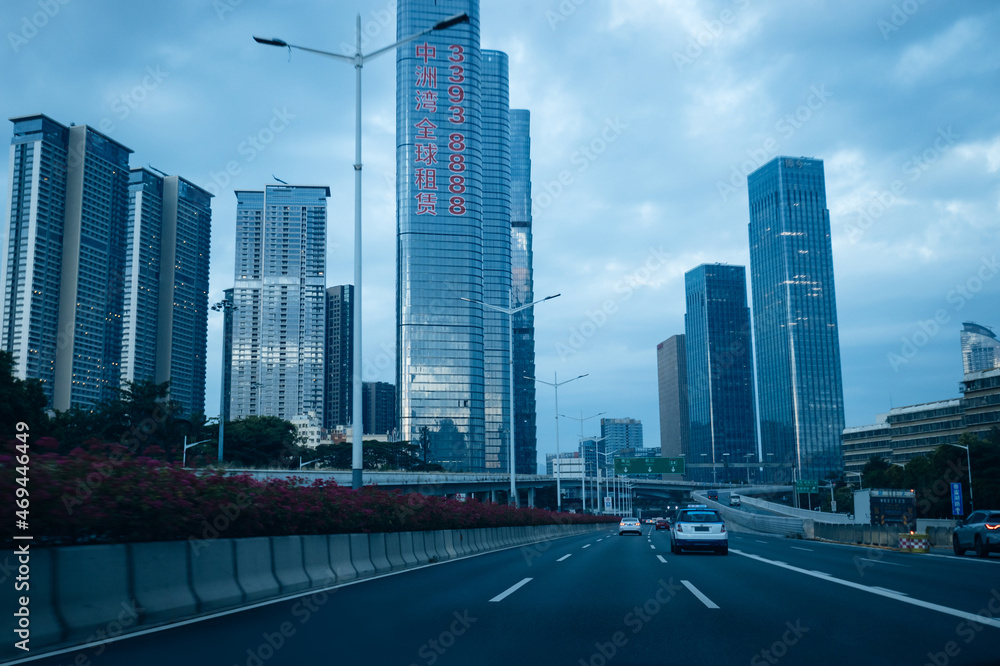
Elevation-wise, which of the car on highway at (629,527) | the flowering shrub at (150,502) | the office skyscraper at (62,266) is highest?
the office skyscraper at (62,266)

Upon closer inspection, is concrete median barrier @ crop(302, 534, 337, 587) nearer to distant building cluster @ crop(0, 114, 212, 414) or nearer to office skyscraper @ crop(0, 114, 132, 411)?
distant building cluster @ crop(0, 114, 212, 414)

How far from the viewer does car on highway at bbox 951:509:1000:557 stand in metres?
24.9

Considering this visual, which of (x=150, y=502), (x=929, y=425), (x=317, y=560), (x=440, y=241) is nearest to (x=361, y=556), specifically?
(x=317, y=560)

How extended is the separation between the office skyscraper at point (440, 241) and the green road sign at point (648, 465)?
8039 cm

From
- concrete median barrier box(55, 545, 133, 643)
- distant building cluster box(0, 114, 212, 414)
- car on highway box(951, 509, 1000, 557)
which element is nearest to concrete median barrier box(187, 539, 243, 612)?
concrete median barrier box(55, 545, 133, 643)

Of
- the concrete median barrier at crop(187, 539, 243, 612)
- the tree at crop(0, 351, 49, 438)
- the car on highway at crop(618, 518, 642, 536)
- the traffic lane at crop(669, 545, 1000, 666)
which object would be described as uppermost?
the tree at crop(0, 351, 49, 438)

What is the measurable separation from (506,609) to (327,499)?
21.2ft

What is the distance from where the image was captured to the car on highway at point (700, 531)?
945 inches

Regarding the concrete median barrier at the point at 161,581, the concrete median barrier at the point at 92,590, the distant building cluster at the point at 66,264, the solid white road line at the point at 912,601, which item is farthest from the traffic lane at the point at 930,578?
the distant building cluster at the point at 66,264

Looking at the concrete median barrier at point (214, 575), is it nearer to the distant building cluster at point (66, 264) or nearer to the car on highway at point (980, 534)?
the car on highway at point (980, 534)

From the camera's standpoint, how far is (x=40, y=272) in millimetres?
166500

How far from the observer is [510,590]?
43.2ft

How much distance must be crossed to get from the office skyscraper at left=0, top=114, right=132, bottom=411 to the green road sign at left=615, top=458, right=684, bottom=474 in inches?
4543

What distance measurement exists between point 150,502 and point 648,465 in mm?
96156
